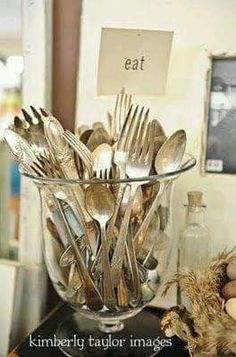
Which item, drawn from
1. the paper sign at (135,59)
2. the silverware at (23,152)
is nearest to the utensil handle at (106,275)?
the silverware at (23,152)

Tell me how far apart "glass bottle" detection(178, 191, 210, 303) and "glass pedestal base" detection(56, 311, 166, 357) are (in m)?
0.06

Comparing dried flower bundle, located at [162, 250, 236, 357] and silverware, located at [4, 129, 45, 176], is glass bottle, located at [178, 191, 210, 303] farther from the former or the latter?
silverware, located at [4, 129, 45, 176]

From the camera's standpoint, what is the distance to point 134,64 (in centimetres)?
69

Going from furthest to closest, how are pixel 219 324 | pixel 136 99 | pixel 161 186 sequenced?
pixel 136 99
pixel 161 186
pixel 219 324

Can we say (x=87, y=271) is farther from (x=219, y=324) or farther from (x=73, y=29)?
(x=73, y=29)

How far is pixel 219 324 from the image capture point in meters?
0.48

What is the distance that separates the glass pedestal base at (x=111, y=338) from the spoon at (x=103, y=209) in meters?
0.11

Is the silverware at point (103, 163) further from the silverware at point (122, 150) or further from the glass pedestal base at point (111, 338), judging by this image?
the glass pedestal base at point (111, 338)

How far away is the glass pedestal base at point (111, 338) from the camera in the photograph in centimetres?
62

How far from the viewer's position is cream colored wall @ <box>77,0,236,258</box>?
2.15 feet

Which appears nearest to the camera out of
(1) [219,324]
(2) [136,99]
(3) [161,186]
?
(1) [219,324]

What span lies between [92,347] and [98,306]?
79 mm

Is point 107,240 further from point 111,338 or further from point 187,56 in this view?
point 187,56

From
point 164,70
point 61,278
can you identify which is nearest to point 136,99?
point 164,70
